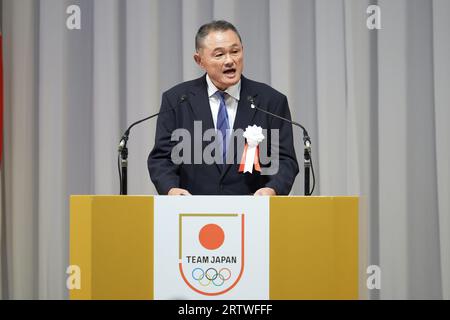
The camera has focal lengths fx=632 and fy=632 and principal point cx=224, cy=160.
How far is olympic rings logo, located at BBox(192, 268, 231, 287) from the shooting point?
72.9 inches

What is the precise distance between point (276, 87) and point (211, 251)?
221 cm

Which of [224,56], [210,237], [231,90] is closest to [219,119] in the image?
[231,90]

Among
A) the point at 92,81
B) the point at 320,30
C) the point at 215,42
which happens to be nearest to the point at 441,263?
the point at 320,30

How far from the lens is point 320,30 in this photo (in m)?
3.91

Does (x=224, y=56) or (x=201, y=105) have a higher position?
(x=224, y=56)

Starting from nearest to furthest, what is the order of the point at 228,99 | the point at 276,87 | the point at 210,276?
the point at 210,276, the point at 228,99, the point at 276,87

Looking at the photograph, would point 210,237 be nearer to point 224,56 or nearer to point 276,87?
point 224,56

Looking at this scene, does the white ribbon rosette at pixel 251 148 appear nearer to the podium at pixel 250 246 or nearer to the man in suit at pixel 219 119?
the man in suit at pixel 219 119

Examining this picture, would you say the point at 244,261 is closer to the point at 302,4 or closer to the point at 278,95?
the point at 278,95

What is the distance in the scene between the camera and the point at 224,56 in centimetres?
264

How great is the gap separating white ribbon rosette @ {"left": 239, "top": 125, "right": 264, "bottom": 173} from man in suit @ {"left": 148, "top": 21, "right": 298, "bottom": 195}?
6.9 inches

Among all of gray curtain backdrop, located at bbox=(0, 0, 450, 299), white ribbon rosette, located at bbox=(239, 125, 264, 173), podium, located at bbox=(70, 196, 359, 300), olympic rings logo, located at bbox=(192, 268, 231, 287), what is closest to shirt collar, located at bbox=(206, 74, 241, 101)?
white ribbon rosette, located at bbox=(239, 125, 264, 173)

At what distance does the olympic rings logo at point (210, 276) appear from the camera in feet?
6.07

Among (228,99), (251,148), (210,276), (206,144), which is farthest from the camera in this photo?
(228,99)
